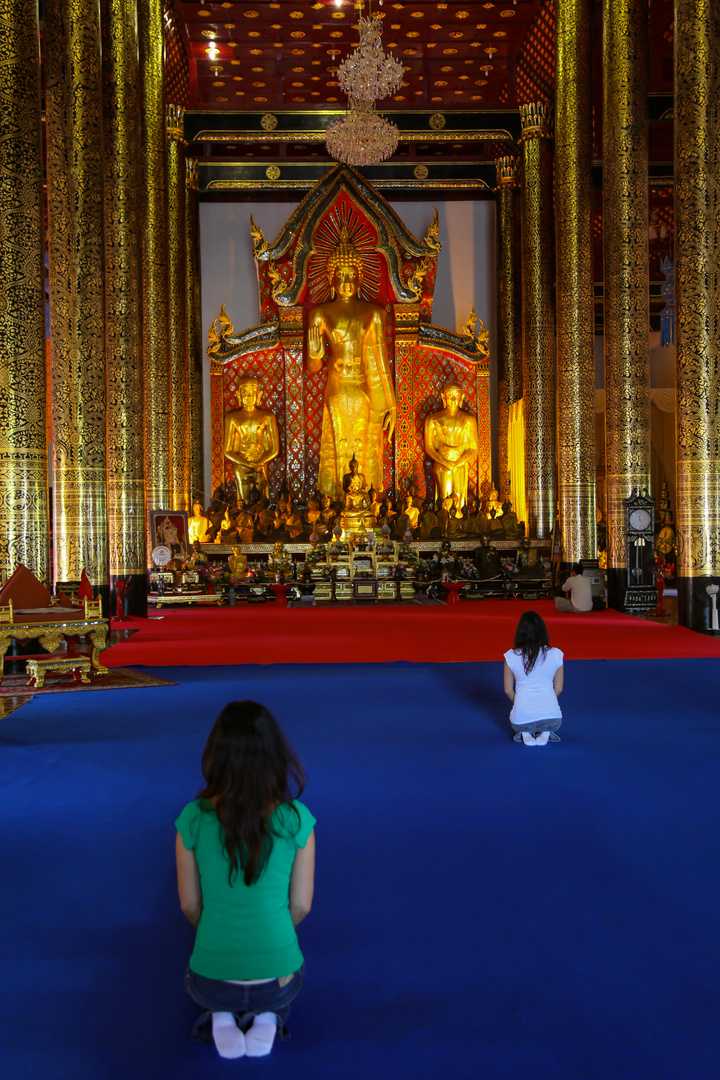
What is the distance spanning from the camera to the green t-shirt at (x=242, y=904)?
2.34m

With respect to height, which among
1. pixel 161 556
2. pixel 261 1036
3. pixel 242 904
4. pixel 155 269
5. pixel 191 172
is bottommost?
pixel 261 1036

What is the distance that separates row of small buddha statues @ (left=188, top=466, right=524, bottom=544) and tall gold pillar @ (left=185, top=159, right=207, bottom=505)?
4.55 ft

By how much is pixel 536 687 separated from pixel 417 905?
217 centimetres

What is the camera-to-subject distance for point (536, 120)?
18.7m

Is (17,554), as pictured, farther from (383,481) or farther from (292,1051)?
(383,481)

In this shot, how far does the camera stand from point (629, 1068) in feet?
7.38

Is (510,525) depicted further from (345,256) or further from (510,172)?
(510,172)

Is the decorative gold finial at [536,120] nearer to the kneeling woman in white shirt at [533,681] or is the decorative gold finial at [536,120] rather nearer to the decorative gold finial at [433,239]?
the decorative gold finial at [433,239]

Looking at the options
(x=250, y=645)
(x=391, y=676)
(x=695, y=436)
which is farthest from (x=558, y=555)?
(x=391, y=676)

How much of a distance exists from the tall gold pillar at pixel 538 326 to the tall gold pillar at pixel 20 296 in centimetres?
1130

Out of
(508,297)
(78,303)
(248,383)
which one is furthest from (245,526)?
(508,297)

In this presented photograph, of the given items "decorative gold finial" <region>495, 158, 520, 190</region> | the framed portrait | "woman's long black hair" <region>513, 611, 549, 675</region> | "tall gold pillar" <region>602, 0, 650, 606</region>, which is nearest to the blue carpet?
"woman's long black hair" <region>513, 611, 549, 675</region>

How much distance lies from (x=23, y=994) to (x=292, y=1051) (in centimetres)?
81

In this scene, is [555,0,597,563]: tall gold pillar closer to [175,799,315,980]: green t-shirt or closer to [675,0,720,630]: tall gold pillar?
[675,0,720,630]: tall gold pillar
